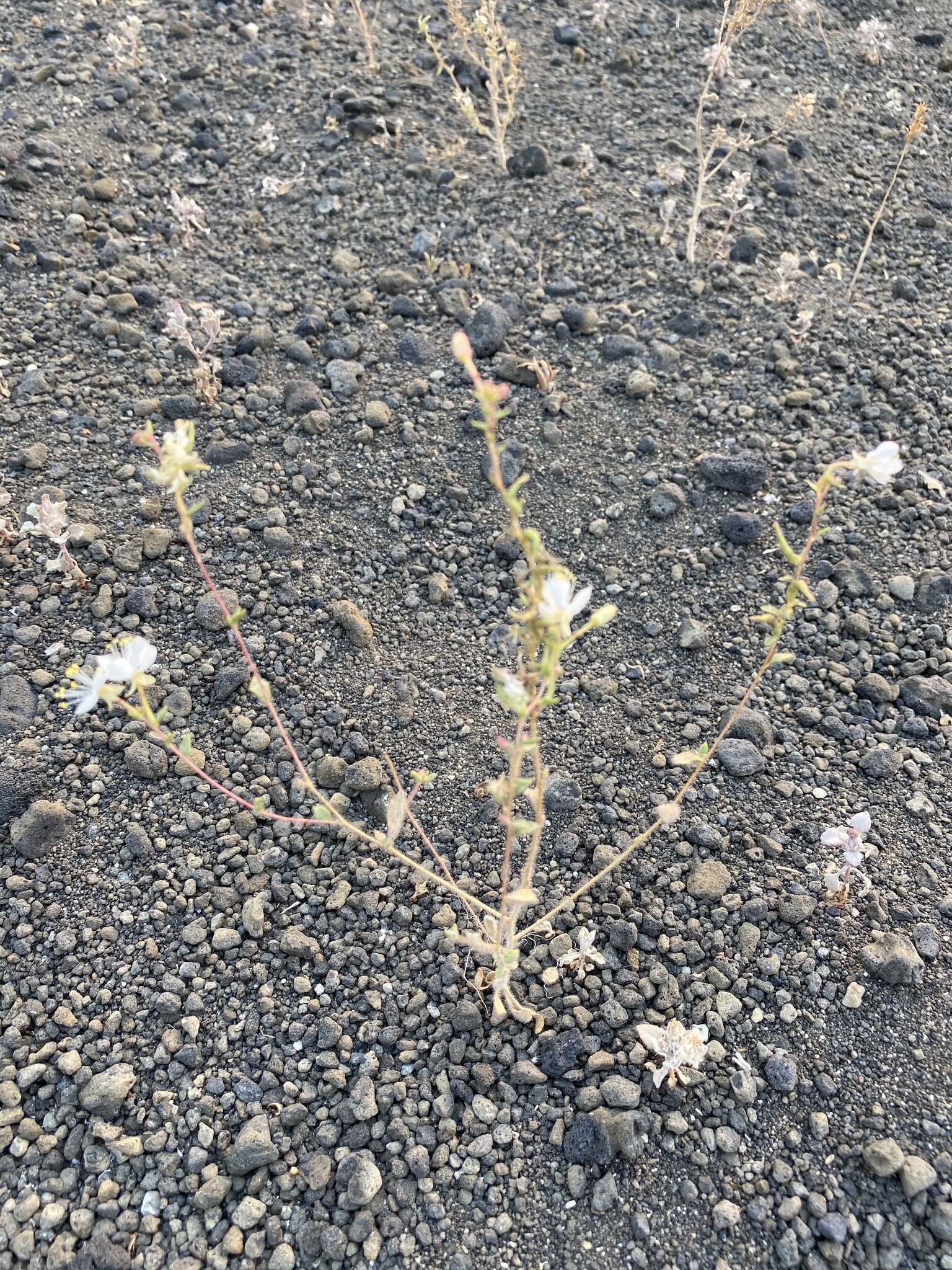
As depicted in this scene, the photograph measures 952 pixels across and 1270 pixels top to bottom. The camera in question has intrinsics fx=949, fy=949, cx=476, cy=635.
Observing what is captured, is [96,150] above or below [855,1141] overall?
above

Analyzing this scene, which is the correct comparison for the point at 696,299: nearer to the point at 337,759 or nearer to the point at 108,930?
the point at 337,759

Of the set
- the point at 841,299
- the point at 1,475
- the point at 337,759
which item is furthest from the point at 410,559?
the point at 841,299

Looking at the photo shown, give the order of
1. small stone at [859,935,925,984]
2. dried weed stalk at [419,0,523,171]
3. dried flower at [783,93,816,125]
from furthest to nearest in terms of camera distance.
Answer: dried flower at [783,93,816,125]
dried weed stalk at [419,0,523,171]
small stone at [859,935,925,984]

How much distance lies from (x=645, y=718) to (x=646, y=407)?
1.36 m

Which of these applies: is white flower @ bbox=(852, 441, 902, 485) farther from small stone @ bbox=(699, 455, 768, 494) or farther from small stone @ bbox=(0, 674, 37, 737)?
small stone @ bbox=(0, 674, 37, 737)

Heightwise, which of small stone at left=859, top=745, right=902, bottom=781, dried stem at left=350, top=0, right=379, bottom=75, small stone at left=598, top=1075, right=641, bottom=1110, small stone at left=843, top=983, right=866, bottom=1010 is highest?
dried stem at left=350, top=0, right=379, bottom=75

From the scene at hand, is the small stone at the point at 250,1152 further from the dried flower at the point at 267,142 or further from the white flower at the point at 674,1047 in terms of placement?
the dried flower at the point at 267,142

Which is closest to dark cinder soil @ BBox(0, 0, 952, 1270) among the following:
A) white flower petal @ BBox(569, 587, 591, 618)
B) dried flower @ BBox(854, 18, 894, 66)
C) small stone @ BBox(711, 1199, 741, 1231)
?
small stone @ BBox(711, 1199, 741, 1231)

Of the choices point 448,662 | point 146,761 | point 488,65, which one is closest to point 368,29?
point 488,65

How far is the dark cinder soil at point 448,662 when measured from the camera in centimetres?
208

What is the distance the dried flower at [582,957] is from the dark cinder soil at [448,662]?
0.15 feet

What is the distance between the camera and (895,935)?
2383 mm

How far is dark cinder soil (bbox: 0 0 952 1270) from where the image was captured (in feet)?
6.83

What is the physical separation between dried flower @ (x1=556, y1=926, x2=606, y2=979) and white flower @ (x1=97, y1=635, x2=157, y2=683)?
1.25 meters
